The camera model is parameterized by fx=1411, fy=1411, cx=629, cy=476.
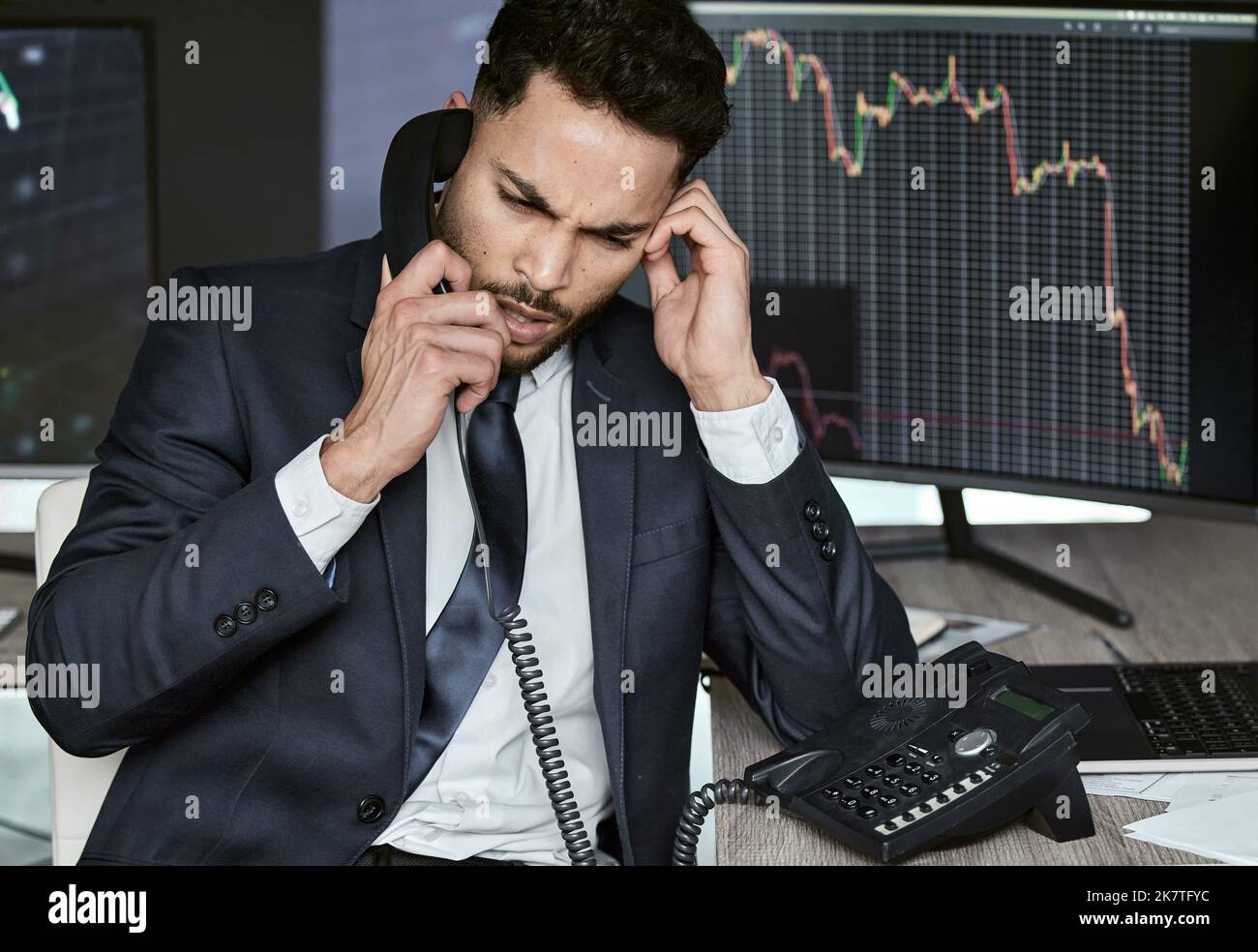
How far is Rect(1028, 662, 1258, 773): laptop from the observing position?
50.1 inches

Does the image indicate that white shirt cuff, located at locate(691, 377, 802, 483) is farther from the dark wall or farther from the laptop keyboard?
the dark wall

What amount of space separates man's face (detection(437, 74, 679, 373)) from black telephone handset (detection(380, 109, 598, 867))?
3cm

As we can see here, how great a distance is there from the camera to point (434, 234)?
1330 millimetres

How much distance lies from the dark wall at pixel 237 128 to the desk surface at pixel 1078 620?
1.38 metres

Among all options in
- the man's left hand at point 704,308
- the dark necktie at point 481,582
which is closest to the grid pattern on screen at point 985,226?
the man's left hand at point 704,308

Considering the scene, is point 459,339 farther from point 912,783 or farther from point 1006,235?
point 1006,235

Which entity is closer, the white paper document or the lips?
the white paper document

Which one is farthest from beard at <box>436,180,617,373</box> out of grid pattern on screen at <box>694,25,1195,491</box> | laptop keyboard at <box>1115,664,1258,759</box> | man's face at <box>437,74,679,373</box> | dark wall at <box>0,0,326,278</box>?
dark wall at <box>0,0,326,278</box>

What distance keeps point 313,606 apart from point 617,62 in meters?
0.56

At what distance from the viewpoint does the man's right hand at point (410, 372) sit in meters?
1.18

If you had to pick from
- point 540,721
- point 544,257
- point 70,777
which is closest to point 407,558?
point 540,721

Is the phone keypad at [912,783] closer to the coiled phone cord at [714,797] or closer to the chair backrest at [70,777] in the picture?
the coiled phone cord at [714,797]

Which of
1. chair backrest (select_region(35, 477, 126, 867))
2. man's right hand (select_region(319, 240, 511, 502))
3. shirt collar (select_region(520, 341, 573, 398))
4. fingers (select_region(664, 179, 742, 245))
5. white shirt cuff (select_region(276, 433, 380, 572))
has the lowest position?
chair backrest (select_region(35, 477, 126, 867))

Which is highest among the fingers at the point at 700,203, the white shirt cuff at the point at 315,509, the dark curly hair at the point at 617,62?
the dark curly hair at the point at 617,62
